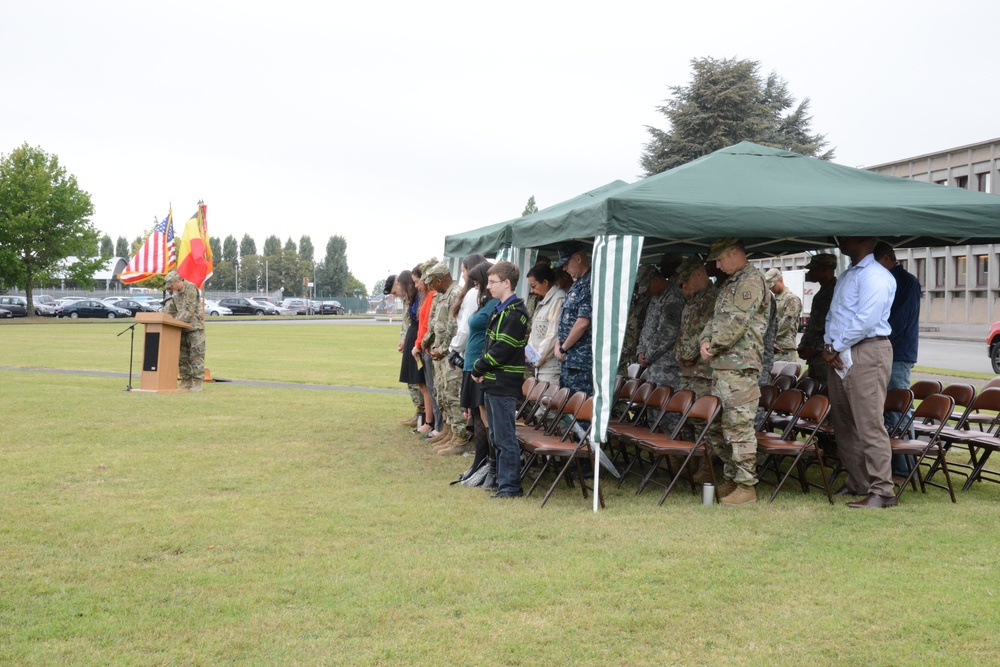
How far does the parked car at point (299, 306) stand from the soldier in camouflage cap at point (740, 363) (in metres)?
71.6

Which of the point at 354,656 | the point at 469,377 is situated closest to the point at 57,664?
the point at 354,656

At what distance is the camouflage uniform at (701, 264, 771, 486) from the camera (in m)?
6.54

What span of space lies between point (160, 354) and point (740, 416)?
33.8 feet

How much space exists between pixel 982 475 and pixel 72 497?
24.4 feet

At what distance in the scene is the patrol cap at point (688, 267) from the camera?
25.5 ft

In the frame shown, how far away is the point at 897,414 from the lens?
24.0 feet

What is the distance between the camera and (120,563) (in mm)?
5043

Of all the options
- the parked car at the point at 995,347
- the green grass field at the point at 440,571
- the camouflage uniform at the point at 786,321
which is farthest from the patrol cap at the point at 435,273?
the parked car at the point at 995,347

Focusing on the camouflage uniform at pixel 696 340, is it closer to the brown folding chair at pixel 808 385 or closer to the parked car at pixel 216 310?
the brown folding chair at pixel 808 385

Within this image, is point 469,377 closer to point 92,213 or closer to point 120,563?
point 120,563

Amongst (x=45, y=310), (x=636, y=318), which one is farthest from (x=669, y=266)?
(x=45, y=310)

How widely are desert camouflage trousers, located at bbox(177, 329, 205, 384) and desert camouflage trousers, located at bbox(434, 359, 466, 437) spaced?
22.4ft

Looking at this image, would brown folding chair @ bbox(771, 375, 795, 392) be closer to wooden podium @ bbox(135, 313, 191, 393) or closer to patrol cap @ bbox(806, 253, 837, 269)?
patrol cap @ bbox(806, 253, 837, 269)

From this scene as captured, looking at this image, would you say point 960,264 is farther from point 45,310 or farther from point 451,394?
point 45,310
